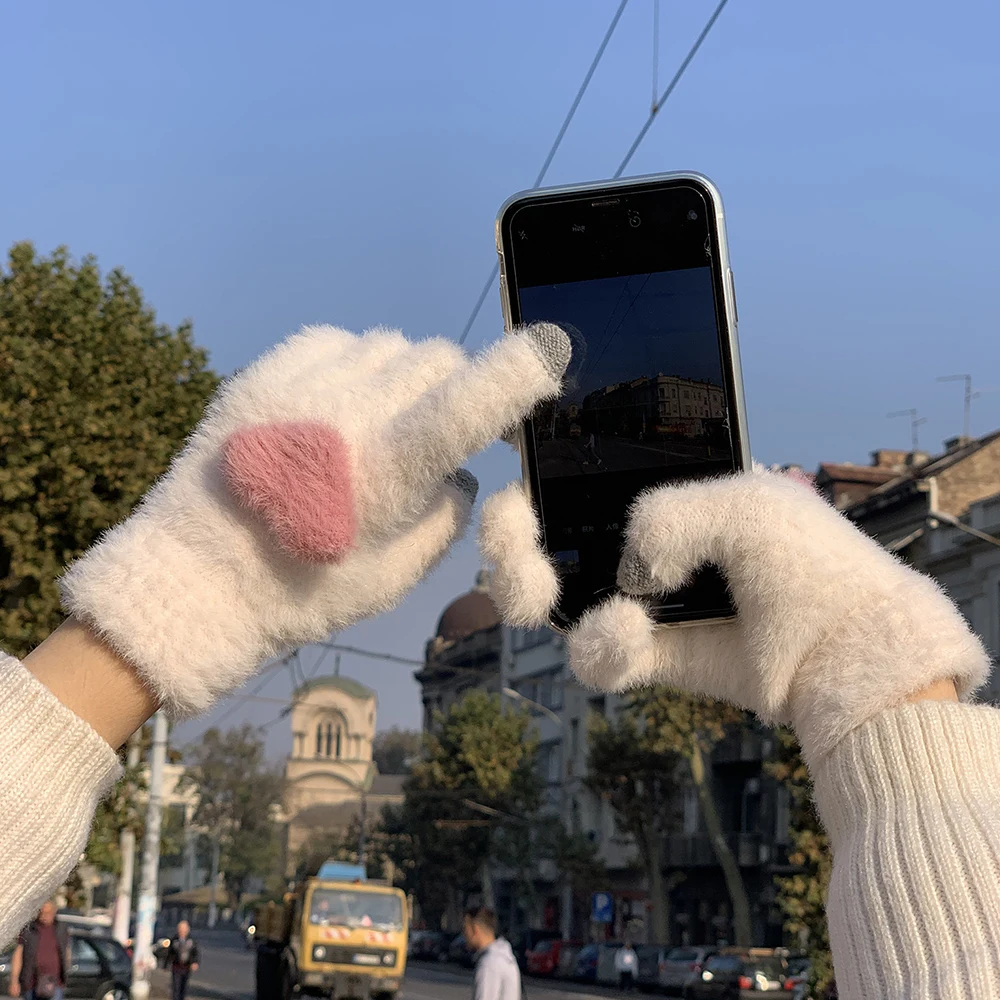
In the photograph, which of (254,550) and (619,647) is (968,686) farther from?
(254,550)

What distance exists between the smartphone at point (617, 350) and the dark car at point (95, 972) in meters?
22.6

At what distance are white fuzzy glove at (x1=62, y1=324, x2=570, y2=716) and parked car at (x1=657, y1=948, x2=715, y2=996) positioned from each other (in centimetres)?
3809

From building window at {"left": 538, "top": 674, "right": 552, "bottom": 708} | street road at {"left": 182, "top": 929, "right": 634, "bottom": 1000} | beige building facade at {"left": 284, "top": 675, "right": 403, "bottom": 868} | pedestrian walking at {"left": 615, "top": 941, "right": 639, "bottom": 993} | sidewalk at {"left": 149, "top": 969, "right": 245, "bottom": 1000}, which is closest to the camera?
sidewalk at {"left": 149, "top": 969, "right": 245, "bottom": 1000}

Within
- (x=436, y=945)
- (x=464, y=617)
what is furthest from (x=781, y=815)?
(x=464, y=617)

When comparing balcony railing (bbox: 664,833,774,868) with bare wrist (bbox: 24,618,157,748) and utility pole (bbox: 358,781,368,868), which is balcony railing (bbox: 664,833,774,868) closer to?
utility pole (bbox: 358,781,368,868)

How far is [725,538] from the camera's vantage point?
5.66ft

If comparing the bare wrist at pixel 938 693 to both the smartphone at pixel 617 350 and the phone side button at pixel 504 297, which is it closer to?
the smartphone at pixel 617 350

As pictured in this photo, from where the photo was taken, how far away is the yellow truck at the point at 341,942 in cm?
2892

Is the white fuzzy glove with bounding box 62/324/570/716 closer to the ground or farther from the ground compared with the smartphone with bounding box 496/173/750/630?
closer to the ground

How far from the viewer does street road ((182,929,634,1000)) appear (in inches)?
1410

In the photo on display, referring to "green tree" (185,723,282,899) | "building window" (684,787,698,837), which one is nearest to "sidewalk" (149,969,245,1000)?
"building window" (684,787,698,837)

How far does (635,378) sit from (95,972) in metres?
23.0

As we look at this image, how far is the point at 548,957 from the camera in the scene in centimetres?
5241

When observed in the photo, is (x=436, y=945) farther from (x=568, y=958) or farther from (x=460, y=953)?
(x=568, y=958)
